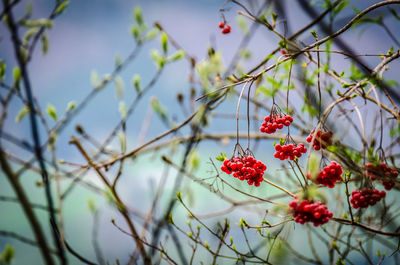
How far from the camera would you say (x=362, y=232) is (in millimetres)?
1818

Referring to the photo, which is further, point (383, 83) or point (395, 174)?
point (395, 174)

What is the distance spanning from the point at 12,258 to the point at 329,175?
1366mm

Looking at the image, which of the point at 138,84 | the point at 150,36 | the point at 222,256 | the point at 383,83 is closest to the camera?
the point at 383,83

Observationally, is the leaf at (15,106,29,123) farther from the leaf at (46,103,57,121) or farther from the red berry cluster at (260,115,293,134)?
the red berry cluster at (260,115,293,134)

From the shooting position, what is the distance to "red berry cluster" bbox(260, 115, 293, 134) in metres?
1.46

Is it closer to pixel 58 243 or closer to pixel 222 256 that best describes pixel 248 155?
pixel 222 256

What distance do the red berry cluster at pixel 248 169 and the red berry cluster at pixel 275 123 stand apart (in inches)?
6.5

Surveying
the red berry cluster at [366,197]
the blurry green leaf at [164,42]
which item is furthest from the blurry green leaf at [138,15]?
the red berry cluster at [366,197]

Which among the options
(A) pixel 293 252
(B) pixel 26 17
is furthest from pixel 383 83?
(B) pixel 26 17

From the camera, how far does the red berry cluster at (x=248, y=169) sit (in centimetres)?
141

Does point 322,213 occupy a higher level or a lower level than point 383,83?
lower

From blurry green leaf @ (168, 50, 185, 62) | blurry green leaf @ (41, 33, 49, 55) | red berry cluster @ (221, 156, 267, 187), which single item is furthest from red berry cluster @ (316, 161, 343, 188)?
blurry green leaf @ (41, 33, 49, 55)

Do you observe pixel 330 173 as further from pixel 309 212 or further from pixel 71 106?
pixel 71 106

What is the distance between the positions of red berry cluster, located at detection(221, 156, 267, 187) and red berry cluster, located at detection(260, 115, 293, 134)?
0.54ft
